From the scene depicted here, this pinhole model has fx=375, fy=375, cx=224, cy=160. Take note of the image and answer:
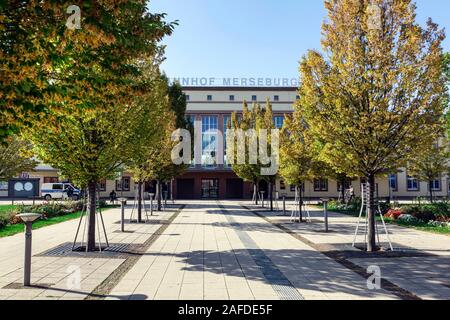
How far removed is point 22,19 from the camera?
5.75 m

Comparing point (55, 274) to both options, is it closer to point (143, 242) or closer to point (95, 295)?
point (95, 295)

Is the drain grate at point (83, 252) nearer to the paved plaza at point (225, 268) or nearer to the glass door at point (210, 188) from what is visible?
the paved plaza at point (225, 268)

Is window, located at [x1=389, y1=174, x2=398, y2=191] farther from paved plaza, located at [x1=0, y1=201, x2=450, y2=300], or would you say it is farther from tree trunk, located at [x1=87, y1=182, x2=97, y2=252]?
tree trunk, located at [x1=87, y1=182, x2=97, y2=252]

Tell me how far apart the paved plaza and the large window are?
123 ft

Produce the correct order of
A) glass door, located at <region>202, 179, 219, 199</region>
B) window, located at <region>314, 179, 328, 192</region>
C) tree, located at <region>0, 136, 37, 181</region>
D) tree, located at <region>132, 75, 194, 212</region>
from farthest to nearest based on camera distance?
window, located at <region>314, 179, 328, 192</region> < glass door, located at <region>202, 179, 219, 199</region> < tree, located at <region>0, 136, 37, 181</region> < tree, located at <region>132, 75, 194, 212</region>

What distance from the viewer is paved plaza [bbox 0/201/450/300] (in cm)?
691

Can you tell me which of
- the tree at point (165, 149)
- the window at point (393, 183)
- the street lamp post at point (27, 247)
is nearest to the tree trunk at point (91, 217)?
the tree at point (165, 149)

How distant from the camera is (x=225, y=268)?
9000mm

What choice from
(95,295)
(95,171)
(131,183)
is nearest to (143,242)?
(95,171)

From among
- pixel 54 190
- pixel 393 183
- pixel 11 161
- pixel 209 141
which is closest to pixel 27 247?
pixel 11 161

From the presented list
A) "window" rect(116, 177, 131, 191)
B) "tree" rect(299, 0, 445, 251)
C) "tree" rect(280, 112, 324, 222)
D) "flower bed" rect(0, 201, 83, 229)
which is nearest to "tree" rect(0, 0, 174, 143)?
"tree" rect(299, 0, 445, 251)

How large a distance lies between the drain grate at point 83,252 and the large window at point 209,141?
133ft

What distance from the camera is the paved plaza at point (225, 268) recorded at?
691 centimetres

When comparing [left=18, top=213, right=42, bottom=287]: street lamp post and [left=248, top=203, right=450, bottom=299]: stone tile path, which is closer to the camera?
[left=18, top=213, right=42, bottom=287]: street lamp post
